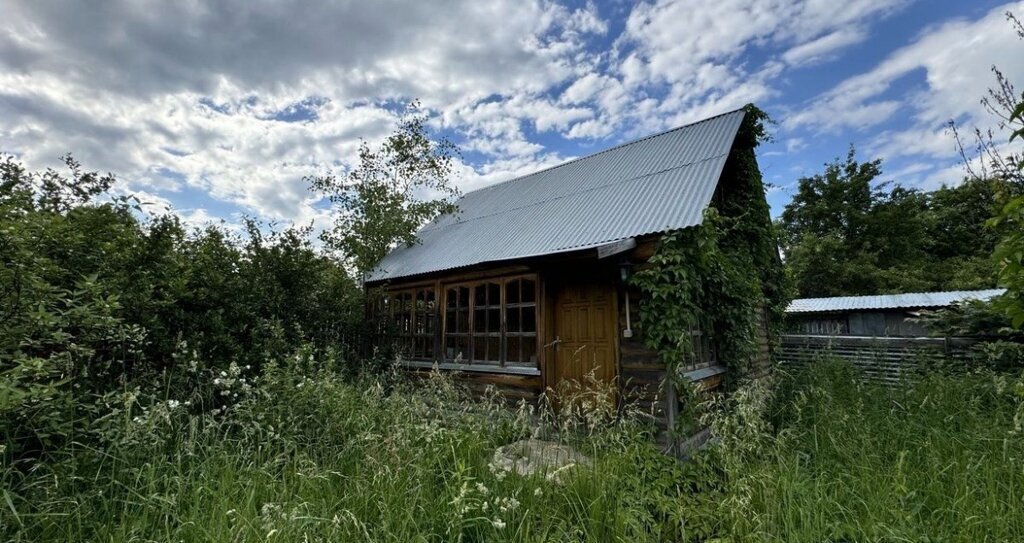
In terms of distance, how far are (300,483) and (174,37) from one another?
5.91m

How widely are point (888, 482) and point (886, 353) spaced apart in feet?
22.7

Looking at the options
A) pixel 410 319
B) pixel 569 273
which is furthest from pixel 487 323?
pixel 410 319

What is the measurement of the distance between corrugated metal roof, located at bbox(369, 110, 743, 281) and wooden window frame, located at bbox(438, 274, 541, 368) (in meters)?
0.45

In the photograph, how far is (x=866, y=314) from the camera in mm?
14258

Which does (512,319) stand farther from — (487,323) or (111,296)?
(111,296)

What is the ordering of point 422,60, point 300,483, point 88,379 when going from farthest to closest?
point 422,60
point 88,379
point 300,483

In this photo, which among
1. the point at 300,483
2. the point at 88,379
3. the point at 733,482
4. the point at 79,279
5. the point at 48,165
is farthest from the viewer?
the point at 48,165

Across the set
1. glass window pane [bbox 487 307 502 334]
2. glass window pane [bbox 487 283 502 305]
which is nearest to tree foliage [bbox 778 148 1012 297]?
glass window pane [bbox 487 283 502 305]

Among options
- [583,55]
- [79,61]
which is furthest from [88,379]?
[583,55]

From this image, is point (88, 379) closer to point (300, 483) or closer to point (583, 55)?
point (300, 483)

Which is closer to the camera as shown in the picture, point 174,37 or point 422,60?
point 174,37

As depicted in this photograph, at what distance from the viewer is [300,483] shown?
8.50 feet

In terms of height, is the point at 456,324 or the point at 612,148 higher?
the point at 612,148

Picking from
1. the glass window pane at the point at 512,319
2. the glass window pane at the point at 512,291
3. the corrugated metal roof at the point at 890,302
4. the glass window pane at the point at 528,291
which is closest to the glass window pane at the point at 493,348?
the glass window pane at the point at 512,319
